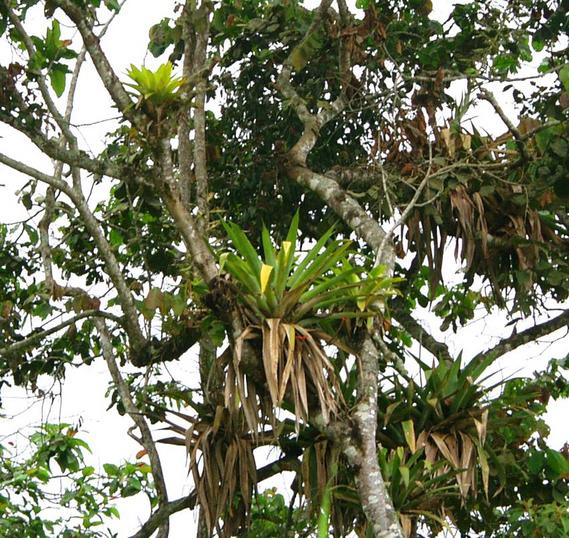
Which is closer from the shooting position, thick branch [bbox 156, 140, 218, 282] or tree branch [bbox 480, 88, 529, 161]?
thick branch [bbox 156, 140, 218, 282]

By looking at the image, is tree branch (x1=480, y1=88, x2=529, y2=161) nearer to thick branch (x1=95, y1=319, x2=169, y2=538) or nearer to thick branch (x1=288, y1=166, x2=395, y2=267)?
thick branch (x1=288, y1=166, x2=395, y2=267)

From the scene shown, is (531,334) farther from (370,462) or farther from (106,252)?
(106,252)

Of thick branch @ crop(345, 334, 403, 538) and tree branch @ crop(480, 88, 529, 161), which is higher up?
tree branch @ crop(480, 88, 529, 161)

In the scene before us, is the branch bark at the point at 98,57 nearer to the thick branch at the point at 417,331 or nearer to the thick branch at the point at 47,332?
the thick branch at the point at 47,332

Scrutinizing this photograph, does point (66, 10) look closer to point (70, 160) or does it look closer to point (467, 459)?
point (70, 160)

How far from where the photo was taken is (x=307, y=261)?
5.25m

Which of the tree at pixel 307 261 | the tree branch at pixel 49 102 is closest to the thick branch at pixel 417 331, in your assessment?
the tree at pixel 307 261

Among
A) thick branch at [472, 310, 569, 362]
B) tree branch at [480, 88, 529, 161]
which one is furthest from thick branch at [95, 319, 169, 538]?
tree branch at [480, 88, 529, 161]

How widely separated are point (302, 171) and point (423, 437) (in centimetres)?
183

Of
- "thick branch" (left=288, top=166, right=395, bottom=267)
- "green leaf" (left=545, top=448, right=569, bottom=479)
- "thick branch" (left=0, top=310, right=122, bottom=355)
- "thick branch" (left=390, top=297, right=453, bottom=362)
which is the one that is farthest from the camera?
"thick branch" (left=390, top=297, right=453, bottom=362)

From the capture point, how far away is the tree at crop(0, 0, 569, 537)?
5141mm

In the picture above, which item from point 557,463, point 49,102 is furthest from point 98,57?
point 557,463

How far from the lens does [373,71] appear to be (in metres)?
7.39

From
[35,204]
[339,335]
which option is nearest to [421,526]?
[339,335]
